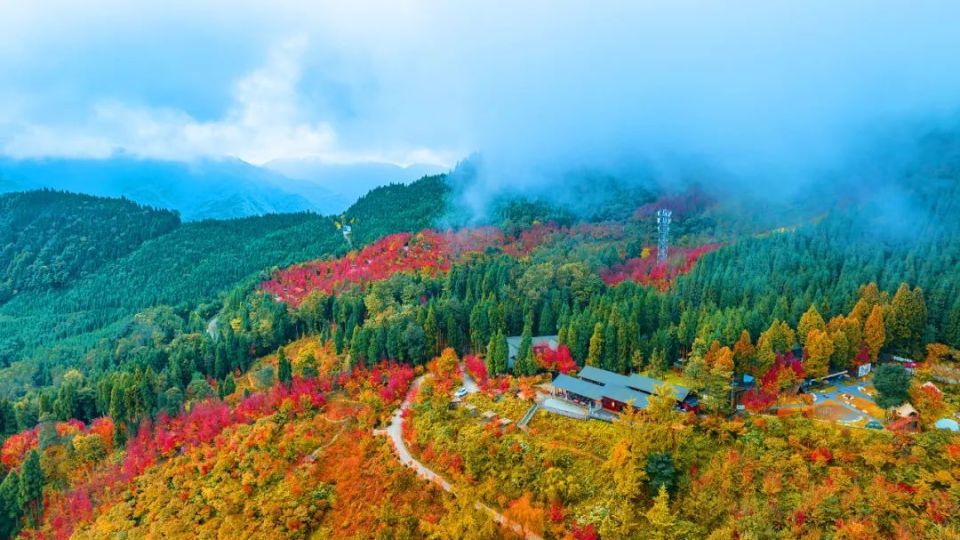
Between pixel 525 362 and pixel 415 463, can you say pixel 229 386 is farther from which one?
pixel 525 362

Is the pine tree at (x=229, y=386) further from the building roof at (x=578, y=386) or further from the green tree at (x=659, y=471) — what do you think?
the green tree at (x=659, y=471)

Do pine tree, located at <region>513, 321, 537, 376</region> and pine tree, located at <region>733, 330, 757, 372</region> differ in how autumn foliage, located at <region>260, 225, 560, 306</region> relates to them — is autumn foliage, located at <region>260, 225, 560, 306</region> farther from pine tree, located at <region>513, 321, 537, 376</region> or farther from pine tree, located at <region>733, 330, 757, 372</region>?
pine tree, located at <region>733, 330, 757, 372</region>

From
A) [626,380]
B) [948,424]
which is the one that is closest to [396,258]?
[626,380]

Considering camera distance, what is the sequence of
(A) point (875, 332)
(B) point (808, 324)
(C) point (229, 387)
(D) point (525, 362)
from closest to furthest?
(A) point (875, 332) → (B) point (808, 324) → (D) point (525, 362) → (C) point (229, 387)

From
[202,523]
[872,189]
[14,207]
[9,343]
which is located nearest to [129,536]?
[202,523]

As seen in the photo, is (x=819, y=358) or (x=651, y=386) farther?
(x=651, y=386)

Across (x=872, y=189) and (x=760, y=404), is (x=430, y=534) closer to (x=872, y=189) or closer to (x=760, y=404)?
(x=760, y=404)
